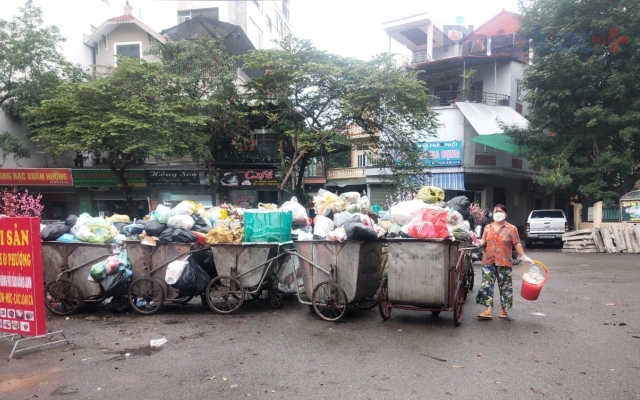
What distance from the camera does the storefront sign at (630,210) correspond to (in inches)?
637

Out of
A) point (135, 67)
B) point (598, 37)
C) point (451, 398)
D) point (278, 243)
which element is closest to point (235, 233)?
point (278, 243)

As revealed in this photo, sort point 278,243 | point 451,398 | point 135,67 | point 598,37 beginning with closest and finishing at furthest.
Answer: point 451,398 → point 278,243 → point 598,37 → point 135,67

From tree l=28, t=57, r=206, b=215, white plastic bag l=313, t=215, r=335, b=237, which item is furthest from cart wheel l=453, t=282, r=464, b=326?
tree l=28, t=57, r=206, b=215

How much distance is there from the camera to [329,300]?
645cm

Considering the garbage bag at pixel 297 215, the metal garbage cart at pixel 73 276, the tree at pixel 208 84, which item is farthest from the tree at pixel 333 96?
the metal garbage cart at pixel 73 276

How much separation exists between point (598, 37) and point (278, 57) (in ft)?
41.7

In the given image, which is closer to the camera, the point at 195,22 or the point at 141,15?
the point at 195,22

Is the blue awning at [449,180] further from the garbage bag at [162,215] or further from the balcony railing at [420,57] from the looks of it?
the garbage bag at [162,215]

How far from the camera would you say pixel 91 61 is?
2708 centimetres

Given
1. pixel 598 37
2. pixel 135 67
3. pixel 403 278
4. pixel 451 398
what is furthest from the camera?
pixel 135 67

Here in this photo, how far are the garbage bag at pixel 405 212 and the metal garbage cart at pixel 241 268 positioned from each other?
174 cm

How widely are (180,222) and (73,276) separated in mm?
1808

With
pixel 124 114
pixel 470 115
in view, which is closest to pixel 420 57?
pixel 470 115

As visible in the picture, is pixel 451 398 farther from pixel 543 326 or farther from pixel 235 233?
pixel 235 233
